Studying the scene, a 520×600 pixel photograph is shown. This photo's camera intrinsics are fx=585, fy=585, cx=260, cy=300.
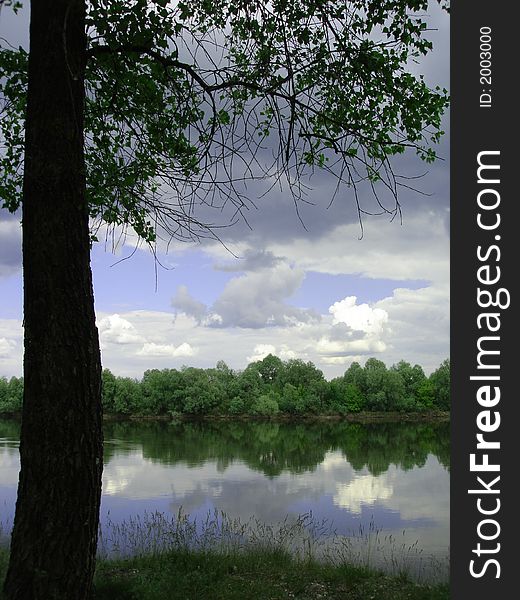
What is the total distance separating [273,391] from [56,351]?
77.1 m

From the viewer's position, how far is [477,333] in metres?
3.71

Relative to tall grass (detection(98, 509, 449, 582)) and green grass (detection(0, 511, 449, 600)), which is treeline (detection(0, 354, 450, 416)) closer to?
tall grass (detection(98, 509, 449, 582))

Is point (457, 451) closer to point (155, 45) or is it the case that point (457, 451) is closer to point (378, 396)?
point (155, 45)

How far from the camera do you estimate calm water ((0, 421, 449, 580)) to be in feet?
53.5

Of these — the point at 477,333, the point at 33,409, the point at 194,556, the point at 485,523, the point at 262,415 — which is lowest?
the point at 262,415

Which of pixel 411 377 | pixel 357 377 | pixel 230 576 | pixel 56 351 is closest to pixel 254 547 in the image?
pixel 230 576

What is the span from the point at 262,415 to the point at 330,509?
5467 centimetres

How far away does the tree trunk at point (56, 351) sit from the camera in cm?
363

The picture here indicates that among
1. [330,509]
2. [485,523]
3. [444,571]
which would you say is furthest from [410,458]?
[485,523]

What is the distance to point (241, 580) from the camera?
6551 millimetres

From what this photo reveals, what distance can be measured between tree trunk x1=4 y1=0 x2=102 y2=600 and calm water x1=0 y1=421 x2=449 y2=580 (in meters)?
8.50

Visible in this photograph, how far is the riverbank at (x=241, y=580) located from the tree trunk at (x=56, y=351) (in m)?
2.35

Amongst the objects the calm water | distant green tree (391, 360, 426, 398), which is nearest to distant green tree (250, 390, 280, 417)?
distant green tree (391, 360, 426, 398)

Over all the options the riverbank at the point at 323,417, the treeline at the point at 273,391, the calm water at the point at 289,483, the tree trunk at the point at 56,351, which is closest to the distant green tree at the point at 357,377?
the treeline at the point at 273,391
